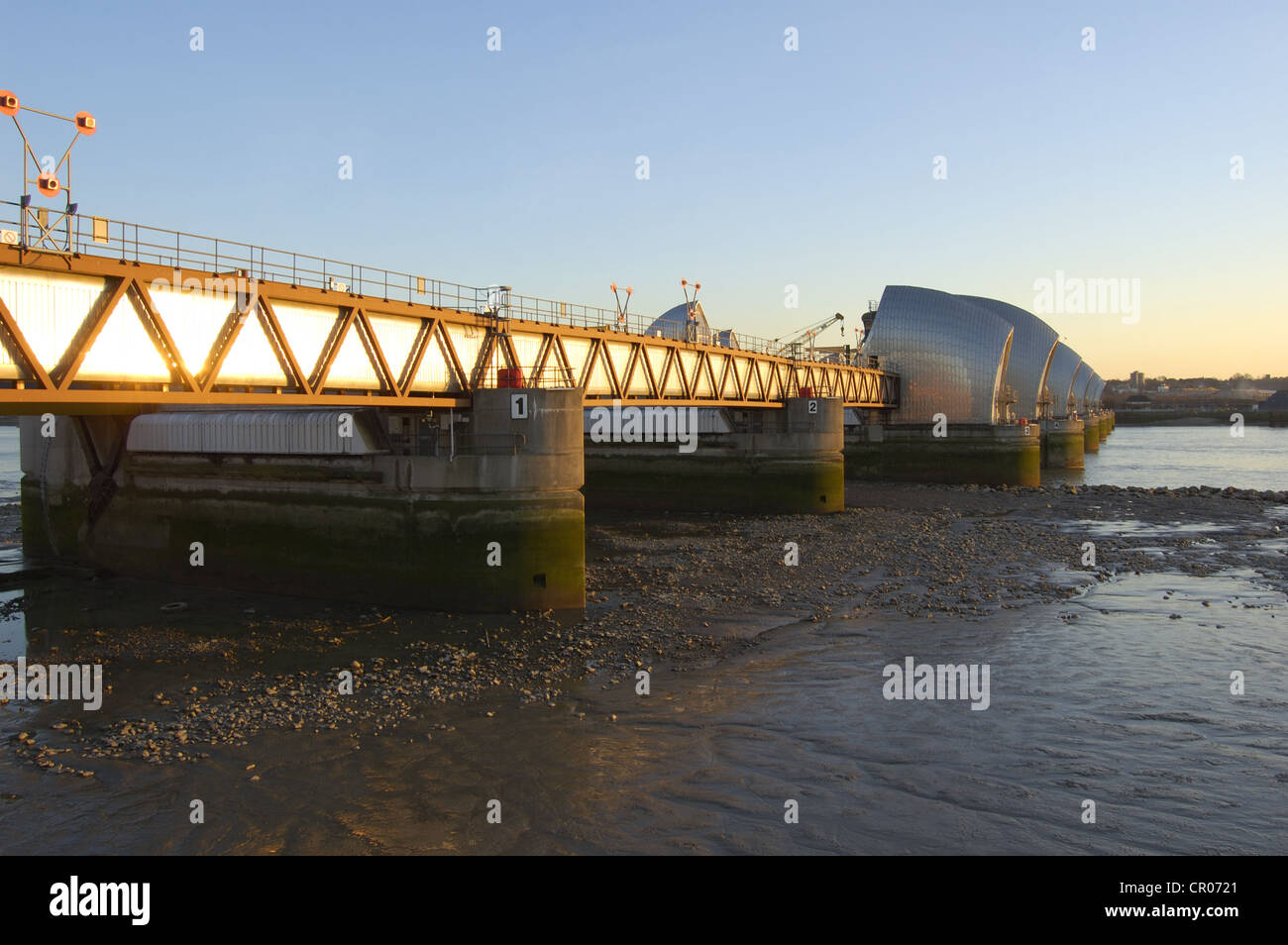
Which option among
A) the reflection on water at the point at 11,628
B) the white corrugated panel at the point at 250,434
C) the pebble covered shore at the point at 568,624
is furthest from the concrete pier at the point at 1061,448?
the reflection on water at the point at 11,628

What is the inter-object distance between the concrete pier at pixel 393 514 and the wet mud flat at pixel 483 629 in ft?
3.50

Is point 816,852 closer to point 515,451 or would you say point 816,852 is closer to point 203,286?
point 515,451

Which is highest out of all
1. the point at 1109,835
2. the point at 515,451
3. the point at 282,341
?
the point at 282,341

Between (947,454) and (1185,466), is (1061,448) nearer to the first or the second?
(1185,466)

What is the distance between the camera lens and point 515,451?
25.9 metres

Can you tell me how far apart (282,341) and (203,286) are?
2.44 m

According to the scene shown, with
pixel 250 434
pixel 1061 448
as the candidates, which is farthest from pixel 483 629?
pixel 1061 448

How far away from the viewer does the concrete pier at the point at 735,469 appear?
5206cm

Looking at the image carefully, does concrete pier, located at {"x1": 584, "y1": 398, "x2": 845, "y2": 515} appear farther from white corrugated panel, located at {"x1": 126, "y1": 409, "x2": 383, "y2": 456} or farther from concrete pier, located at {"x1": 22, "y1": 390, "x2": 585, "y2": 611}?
white corrugated panel, located at {"x1": 126, "y1": 409, "x2": 383, "y2": 456}

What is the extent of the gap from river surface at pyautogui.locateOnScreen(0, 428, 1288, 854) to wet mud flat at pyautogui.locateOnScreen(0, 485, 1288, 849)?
30 cm

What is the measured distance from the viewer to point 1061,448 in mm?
92938
